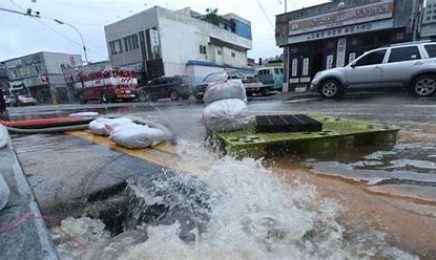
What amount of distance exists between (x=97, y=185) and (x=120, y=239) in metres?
0.90

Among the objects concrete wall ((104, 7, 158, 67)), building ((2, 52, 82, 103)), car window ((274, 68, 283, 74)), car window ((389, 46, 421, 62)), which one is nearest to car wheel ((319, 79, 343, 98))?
car window ((389, 46, 421, 62))

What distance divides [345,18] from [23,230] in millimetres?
14887

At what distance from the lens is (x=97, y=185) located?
2.41m

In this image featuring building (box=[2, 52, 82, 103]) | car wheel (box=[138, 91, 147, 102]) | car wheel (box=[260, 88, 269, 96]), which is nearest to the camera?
car wheel (box=[260, 88, 269, 96])

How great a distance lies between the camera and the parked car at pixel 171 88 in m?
16.0

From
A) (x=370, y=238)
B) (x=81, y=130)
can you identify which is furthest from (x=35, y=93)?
(x=370, y=238)

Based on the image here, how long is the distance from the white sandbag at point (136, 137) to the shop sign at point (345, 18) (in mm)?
12631

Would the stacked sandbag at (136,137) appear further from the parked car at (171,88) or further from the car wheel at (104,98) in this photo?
the car wheel at (104,98)

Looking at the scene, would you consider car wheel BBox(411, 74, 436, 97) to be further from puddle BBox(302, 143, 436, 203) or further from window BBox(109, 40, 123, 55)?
window BBox(109, 40, 123, 55)

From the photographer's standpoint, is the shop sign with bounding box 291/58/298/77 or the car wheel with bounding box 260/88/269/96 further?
the shop sign with bounding box 291/58/298/77

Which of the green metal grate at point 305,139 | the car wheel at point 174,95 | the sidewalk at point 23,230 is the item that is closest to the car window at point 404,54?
the green metal grate at point 305,139

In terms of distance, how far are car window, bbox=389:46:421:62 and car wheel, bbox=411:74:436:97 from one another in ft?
1.98

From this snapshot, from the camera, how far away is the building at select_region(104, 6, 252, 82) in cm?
2367

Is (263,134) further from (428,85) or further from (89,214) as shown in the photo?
(428,85)
